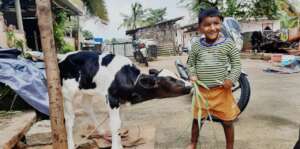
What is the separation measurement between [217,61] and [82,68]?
1.47 metres

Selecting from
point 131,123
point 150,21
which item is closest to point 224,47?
point 131,123

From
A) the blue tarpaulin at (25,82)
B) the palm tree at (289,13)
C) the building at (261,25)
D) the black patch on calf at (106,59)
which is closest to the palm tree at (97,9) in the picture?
the palm tree at (289,13)

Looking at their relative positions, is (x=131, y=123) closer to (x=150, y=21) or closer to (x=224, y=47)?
(x=224, y=47)

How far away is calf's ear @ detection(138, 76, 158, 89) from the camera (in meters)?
3.60

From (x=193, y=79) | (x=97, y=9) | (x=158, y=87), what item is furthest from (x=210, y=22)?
(x=97, y=9)

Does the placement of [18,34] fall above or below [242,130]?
above

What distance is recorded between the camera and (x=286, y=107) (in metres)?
5.83

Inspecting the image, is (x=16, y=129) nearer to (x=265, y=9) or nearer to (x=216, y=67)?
(x=216, y=67)

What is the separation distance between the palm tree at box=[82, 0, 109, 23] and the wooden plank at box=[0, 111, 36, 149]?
16.9m

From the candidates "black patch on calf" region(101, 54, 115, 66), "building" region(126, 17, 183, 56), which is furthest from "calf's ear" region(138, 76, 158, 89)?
"building" region(126, 17, 183, 56)

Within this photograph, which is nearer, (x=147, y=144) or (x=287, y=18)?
(x=147, y=144)

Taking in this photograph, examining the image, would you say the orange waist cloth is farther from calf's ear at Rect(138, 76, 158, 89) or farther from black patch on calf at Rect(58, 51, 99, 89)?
black patch on calf at Rect(58, 51, 99, 89)

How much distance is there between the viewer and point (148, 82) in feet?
11.8

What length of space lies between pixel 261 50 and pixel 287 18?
792 cm
